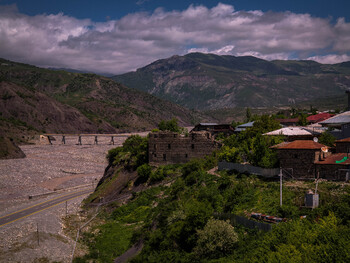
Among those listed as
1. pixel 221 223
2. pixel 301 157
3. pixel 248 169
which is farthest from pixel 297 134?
pixel 221 223

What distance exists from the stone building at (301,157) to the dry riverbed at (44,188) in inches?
909

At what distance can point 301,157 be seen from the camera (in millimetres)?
32875

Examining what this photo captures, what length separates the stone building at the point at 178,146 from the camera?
4925cm

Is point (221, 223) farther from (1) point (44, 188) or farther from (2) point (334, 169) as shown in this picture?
(1) point (44, 188)

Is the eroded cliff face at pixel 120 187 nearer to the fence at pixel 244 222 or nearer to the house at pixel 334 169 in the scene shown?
the fence at pixel 244 222

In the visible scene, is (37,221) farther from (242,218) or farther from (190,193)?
(242,218)

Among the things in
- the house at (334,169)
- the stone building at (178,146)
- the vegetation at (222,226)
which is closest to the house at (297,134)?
the stone building at (178,146)

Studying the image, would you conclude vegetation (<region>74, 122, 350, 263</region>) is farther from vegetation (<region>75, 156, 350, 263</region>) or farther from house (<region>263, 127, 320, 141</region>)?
house (<region>263, 127, 320, 141</region>)

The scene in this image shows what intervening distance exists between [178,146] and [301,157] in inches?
798

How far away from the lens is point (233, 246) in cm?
2469

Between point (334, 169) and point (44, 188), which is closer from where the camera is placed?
point (334, 169)

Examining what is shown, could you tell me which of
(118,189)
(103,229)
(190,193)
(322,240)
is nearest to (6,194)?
(118,189)

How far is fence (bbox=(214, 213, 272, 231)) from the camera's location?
24.7 metres

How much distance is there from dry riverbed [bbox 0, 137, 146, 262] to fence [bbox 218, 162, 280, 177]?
18694 mm
